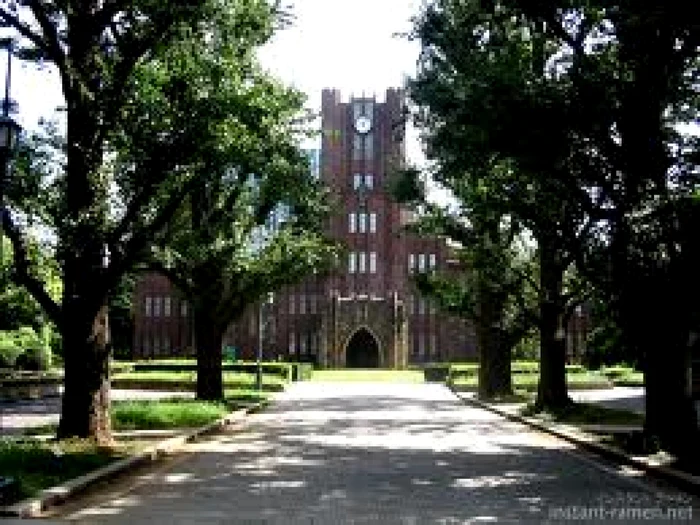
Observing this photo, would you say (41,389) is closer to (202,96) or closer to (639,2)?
(202,96)

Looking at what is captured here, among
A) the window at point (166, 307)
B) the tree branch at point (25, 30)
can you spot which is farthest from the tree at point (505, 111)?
the window at point (166, 307)

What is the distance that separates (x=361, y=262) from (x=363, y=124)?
12.5 meters

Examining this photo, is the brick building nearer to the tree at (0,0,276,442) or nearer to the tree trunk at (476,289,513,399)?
the tree trunk at (476,289,513,399)

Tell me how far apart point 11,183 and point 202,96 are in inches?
130

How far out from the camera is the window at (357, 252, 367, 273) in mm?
104562

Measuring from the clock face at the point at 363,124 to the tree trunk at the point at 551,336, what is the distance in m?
73.2

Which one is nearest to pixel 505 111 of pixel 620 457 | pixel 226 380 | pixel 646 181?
pixel 646 181

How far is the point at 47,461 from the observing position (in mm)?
14375

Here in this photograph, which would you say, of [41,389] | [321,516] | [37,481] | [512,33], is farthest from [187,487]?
[41,389]

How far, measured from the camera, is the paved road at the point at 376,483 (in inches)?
456

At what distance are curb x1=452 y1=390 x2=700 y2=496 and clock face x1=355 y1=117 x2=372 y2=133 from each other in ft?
250

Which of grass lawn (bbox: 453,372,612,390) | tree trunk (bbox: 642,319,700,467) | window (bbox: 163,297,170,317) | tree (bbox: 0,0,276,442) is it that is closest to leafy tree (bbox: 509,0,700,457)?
tree trunk (bbox: 642,319,700,467)

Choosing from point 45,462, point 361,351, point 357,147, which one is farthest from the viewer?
point 357,147

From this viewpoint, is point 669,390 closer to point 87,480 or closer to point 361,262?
point 87,480
